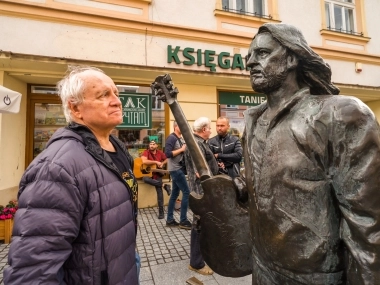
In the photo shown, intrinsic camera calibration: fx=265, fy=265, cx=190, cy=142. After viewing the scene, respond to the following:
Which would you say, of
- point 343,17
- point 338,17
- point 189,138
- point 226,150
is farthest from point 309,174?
point 343,17

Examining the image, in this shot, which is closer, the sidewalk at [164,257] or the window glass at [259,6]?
the sidewalk at [164,257]

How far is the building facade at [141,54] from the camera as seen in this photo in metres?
4.91

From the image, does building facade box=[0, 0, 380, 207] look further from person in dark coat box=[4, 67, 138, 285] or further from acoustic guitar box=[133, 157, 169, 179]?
person in dark coat box=[4, 67, 138, 285]

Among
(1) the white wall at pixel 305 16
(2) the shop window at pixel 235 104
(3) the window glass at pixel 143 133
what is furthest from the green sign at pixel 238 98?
(1) the white wall at pixel 305 16

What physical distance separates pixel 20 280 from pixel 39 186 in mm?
312

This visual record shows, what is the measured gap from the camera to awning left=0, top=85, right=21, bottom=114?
3289 millimetres

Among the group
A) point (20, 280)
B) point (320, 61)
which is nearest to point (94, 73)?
point (20, 280)

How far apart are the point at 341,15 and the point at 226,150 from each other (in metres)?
7.14

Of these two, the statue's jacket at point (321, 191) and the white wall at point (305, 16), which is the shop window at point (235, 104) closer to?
the white wall at point (305, 16)

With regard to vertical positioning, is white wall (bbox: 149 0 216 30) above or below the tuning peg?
above

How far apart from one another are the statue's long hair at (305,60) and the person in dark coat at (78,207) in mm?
819

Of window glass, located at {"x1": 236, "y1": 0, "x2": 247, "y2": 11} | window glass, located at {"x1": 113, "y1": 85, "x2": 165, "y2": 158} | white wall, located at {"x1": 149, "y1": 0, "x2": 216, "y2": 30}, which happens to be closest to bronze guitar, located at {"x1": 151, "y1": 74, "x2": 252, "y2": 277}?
window glass, located at {"x1": 113, "y1": 85, "x2": 165, "y2": 158}

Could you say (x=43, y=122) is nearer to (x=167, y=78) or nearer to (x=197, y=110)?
(x=197, y=110)

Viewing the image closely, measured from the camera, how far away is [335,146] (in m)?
0.89
